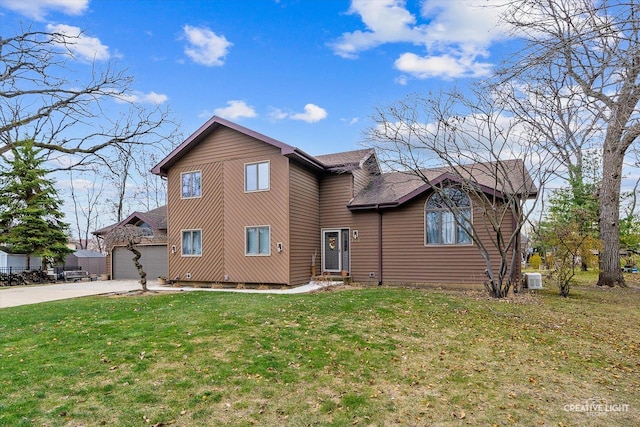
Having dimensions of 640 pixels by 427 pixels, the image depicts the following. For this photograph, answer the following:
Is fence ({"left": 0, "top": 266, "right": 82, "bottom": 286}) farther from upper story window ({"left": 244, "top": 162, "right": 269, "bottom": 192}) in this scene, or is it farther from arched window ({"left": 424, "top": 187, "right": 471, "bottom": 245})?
arched window ({"left": 424, "top": 187, "right": 471, "bottom": 245})

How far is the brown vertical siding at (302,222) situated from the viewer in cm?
1321

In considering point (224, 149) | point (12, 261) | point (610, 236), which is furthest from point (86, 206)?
point (610, 236)

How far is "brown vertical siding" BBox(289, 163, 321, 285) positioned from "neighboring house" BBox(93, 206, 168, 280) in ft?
28.0

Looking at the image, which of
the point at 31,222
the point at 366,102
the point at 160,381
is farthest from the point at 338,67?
the point at 31,222

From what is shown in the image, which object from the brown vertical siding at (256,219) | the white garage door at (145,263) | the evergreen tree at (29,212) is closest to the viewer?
the brown vertical siding at (256,219)

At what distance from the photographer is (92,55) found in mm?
6785

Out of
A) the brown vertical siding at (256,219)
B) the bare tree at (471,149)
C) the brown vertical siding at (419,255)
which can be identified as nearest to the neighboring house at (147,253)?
the brown vertical siding at (256,219)

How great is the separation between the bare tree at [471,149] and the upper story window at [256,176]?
392 centimetres

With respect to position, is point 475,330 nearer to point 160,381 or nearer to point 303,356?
point 303,356

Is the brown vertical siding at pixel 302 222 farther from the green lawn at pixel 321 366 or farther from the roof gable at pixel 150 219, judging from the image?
the roof gable at pixel 150 219

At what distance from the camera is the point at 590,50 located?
3.87 m

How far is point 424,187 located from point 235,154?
691cm

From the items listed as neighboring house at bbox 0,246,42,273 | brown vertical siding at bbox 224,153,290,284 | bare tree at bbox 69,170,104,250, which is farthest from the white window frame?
bare tree at bbox 69,170,104,250

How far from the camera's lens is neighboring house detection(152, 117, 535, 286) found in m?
13.1
